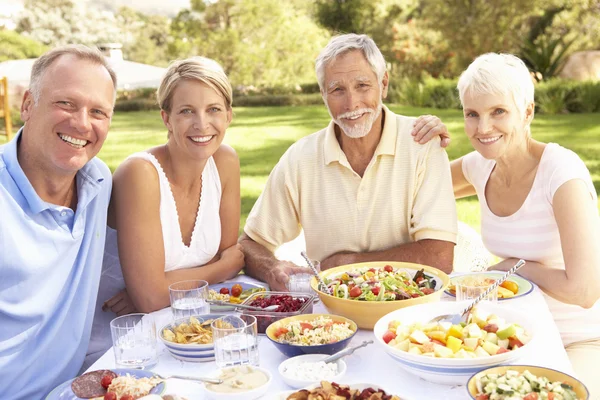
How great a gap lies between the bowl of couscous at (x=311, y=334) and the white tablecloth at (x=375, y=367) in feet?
0.22

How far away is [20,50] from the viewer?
79.5 feet

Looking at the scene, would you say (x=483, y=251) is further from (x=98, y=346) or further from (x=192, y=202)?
(x=98, y=346)

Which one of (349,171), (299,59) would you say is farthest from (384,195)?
(299,59)

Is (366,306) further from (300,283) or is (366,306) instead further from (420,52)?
(420,52)

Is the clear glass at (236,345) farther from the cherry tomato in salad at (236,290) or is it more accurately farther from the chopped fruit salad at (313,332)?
the cherry tomato in salad at (236,290)

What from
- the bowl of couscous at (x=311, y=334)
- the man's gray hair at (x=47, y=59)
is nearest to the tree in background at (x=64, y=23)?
the man's gray hair at (x=47, y=59)

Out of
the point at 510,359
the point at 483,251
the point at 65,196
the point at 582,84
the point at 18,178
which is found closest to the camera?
the point at 510,359

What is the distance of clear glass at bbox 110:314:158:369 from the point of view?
6.77 feet

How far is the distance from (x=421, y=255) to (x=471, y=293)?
746 millimetres

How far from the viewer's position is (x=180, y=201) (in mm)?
2926

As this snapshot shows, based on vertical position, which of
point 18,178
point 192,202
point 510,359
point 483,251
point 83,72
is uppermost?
point 83,72

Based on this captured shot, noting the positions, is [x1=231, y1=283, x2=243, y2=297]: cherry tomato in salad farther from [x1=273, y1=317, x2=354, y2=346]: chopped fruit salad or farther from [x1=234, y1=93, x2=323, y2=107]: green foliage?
[x1=234, y1=93, x2=323, y2=107]: green foliage

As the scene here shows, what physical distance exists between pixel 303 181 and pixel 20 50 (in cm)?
2389

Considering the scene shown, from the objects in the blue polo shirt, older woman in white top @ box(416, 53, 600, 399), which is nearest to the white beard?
older woman in white top @ box(416, 53, 600, 399)
